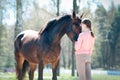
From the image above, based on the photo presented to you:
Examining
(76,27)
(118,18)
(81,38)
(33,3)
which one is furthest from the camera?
(118,18)

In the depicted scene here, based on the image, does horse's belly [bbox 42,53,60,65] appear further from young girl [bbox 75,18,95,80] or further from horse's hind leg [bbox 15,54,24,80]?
horse's hind leg [bbox 15,54,24,80]

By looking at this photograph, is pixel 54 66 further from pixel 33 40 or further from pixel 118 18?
pixel 118 18

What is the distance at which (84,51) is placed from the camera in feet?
18.8

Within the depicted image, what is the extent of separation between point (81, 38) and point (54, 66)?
4.78 feet

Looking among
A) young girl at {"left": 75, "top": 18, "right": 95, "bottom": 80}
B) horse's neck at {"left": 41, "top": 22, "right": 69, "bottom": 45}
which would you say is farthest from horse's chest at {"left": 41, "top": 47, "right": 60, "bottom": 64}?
young girl at {"left": 75, "top": 18, "right": 95, "bottom": 80}

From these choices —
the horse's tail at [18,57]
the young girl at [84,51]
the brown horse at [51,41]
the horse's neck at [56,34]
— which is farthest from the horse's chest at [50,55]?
the horse's tail at [18,57]

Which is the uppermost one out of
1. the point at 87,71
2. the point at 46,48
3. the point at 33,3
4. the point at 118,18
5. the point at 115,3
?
the point at 115,3

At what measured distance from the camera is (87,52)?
18.9ft

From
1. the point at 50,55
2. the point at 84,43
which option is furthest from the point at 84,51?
the point at 50,55

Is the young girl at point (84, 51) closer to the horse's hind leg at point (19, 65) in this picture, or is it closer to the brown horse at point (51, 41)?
the brown horse at point (51, 41)

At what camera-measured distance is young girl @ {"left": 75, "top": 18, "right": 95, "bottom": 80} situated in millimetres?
5664

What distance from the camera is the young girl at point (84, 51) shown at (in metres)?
5.66

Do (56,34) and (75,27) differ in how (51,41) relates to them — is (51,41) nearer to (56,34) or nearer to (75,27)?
(56,34)

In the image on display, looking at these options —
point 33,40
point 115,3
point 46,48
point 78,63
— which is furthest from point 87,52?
point 115,3
